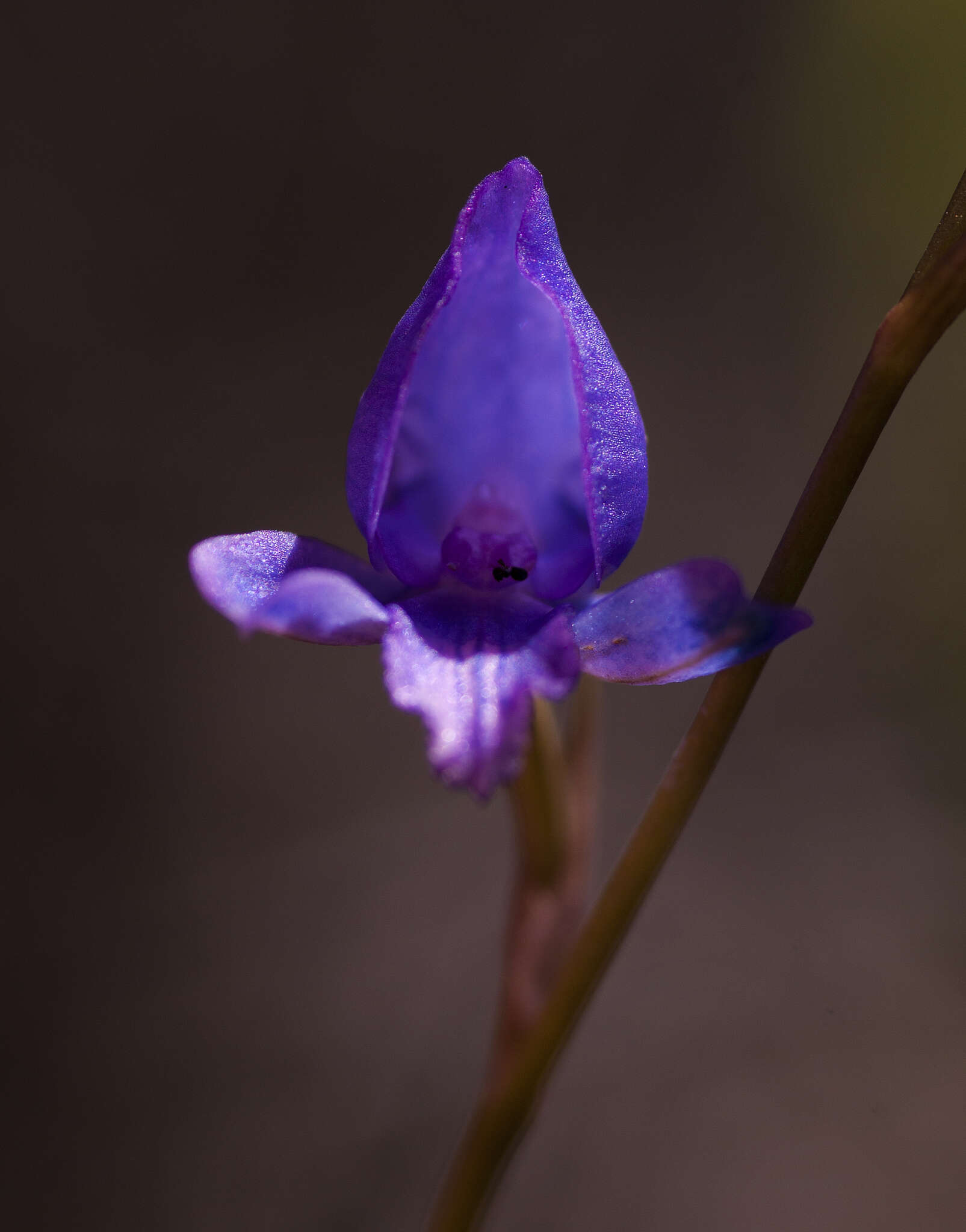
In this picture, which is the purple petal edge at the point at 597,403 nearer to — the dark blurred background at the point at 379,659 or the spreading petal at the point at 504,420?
the spreading petal at the point at 504,420

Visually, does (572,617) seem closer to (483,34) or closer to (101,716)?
(101,716)

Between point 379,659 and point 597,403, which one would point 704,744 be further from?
point 379,659

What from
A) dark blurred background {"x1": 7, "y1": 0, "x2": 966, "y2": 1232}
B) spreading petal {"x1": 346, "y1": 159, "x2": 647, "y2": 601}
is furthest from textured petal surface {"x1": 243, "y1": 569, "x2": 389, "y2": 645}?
dark blurred background {"x1": 7, "y1": 0, "x2": 966, "y2": 1232}

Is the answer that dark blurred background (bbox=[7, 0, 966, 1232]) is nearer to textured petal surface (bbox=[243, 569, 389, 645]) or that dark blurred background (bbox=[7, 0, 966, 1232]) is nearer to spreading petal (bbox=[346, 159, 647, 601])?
spreading petal (bbox=[346, 159, 647, 601])

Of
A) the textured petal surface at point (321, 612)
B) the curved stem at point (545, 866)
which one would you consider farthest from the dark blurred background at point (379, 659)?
the textured petal surface at point (321, 612)

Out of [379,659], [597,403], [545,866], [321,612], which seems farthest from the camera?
[379,659]

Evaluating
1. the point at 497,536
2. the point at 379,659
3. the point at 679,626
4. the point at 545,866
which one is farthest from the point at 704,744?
the point at 379,659
